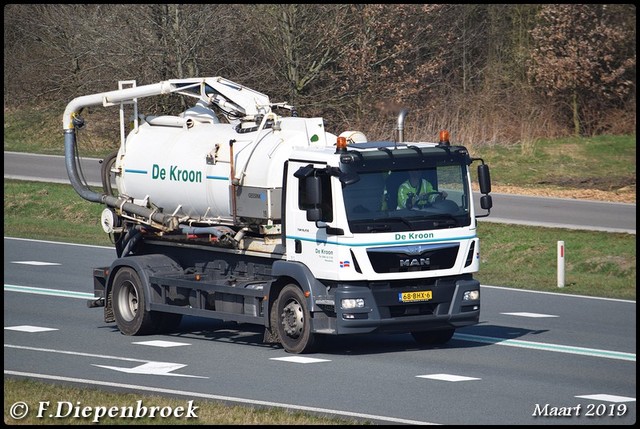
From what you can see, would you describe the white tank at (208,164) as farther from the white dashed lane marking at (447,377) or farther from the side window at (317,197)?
the white dashed lane marking at (447,377)

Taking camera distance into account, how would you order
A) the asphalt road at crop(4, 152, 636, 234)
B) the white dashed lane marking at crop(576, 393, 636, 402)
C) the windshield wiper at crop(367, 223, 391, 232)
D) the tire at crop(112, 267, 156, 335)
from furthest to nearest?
the asphalt road at crop(4, 152, 636, 234) → the tire at crop(112, 267, 156, 335) → the windshield wiper at crop(367, 223, 391, 232) → the white dashed lane marking at crop(576, 393, 636, 402)

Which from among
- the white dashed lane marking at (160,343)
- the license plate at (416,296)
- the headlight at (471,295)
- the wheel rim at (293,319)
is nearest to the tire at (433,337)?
the headlight at (471,295)

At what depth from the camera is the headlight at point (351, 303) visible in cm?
1552

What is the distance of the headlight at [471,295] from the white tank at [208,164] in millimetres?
2654

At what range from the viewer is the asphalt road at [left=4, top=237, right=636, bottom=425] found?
500 inches

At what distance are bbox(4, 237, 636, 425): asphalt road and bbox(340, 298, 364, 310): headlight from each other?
69cm

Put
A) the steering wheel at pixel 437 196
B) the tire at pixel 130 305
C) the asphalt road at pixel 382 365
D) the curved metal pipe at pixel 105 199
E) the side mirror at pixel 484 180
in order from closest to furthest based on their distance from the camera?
the asphalt road at pixel 382 365 < the steering wheel at pixel 437 196 < the side mirror at pixel 484 180 < the tire at pixel 130 305 < the curved metal pipe at pixel 105 199

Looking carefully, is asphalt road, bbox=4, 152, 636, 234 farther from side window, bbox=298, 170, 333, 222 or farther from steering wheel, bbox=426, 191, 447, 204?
side window, bbox=298, 170, 333, 222

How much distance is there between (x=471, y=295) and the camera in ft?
53.7

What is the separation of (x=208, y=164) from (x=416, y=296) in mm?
3524

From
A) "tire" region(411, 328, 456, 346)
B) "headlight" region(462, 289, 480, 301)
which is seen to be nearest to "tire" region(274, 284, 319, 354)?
"tire" region(411, 328, 456, 346)

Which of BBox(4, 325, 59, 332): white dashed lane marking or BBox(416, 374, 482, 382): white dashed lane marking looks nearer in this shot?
BBox(416, 374, 482, 382): white dashed lane marking

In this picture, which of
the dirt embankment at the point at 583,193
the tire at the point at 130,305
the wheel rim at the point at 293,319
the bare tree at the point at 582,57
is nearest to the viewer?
the wheel rim at the point at 293,319

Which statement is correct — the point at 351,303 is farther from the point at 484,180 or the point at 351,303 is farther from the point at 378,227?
the point at 484,180
